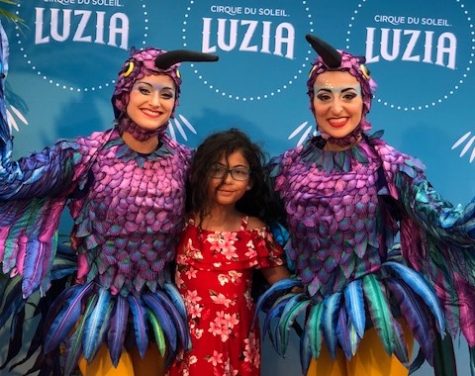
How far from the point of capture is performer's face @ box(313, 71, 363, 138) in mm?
1886

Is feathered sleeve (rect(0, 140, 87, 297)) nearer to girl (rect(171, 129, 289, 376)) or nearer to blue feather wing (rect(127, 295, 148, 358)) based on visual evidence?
blue feather wing (rect(127, 295, 148, 358))

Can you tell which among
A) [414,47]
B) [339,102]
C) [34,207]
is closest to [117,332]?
[34,207]

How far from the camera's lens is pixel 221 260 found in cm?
203

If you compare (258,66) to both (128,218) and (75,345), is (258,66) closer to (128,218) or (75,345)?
(128,218)

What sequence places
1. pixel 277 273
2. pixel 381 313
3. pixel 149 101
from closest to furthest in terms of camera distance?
pixel 381 313 → pixel 149 101 → pixel 277 273

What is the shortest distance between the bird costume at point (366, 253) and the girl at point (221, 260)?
0.39 feet

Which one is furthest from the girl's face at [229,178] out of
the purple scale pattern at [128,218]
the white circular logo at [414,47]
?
the white circular logo at [414,47]

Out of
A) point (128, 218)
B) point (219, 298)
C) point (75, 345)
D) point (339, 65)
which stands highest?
point (339, 65)

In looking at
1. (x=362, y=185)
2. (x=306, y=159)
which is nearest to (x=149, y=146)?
(x=306, y=159)

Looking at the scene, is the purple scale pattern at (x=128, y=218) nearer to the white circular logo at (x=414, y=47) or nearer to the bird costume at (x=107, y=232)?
the bird costume at (x=107, y=232)

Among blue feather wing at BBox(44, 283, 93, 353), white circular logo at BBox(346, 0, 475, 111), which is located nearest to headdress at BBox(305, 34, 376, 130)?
white circular logo at BBox(346, 0, 475, 111)

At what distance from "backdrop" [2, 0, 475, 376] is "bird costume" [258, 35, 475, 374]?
62cm

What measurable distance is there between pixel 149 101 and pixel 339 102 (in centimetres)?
52

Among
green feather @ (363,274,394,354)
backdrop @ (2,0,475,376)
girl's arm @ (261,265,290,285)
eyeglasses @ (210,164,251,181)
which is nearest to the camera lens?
green feather @ (363,274,394,354)
